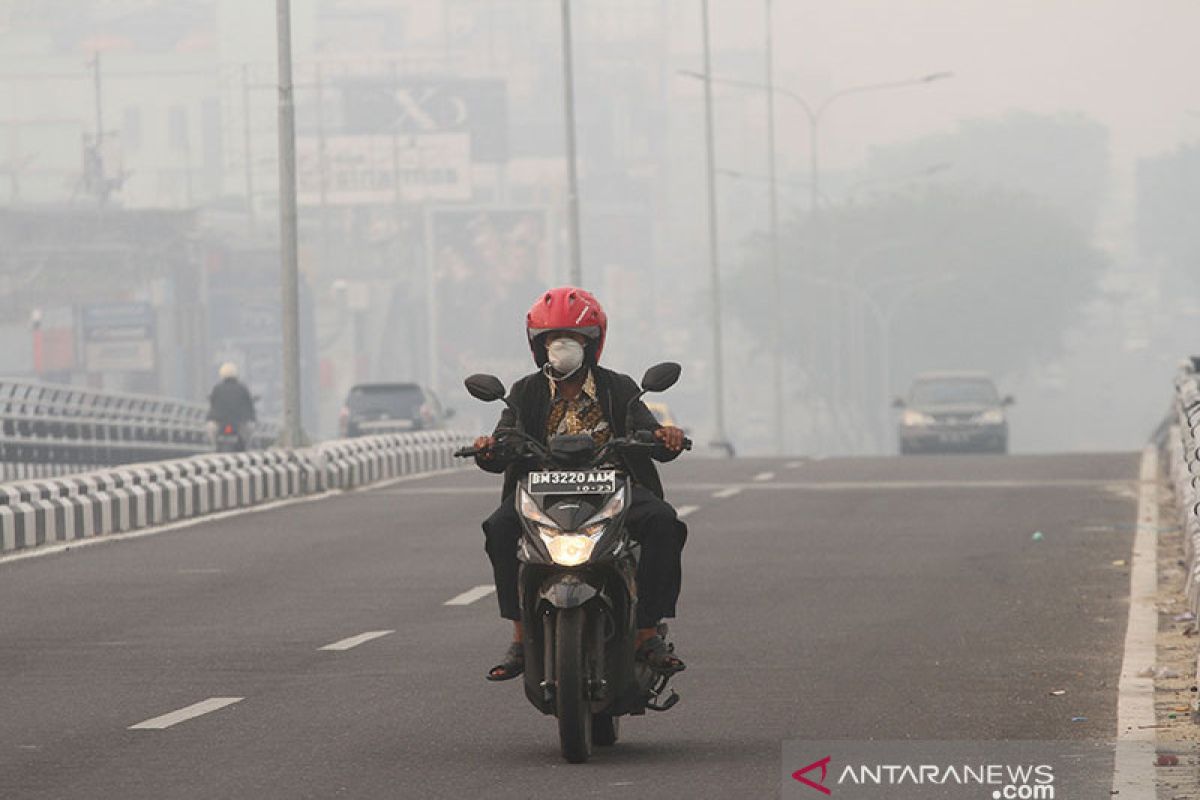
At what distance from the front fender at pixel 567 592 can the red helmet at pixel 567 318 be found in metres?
0.84

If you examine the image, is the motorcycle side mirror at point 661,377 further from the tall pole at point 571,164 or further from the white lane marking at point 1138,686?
the tall pole at point 571,164

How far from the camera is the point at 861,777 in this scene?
31.5ft

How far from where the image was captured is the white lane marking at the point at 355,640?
578 inches

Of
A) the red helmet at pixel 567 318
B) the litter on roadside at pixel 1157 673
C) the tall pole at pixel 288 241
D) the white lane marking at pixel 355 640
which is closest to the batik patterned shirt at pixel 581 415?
the red helmet at pixel 567 318

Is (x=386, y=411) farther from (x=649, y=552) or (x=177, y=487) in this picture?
(x=649, y=552)

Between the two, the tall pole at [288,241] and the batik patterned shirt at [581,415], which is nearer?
the batik patterned shirt at [581,415]

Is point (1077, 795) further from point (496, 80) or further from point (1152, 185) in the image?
point (1152, 185)

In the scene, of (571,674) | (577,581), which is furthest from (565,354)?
(571,674)

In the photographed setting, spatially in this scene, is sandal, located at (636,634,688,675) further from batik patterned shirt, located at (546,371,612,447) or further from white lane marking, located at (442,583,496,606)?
white lane marking, located at (442,583,496,606)

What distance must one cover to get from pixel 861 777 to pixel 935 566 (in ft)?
33.9

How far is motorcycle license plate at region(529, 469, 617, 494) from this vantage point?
999 centimetres

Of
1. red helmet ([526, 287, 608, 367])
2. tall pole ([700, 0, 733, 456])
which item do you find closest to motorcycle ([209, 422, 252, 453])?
tall pole ([700, 0, 733, 456])

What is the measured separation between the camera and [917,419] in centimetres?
5103

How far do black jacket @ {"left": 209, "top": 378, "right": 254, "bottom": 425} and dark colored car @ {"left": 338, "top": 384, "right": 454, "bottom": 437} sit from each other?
43.0ft
